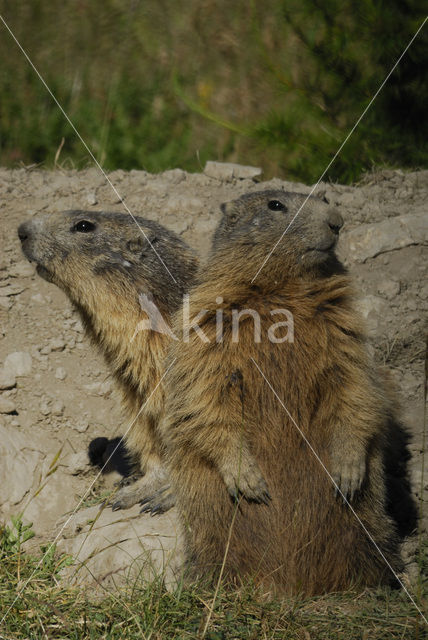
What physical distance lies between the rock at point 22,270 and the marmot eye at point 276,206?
7.77 ft

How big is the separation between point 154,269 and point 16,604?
2.18 m

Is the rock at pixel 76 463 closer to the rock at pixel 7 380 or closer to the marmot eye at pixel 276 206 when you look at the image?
the rock at pixel 7 380

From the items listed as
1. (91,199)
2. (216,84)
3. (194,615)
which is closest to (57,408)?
(91,199)

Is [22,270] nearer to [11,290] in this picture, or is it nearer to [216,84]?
[11,290]

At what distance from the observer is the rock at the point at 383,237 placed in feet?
18.4

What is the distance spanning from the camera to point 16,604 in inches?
126

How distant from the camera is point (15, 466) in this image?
15.8ft

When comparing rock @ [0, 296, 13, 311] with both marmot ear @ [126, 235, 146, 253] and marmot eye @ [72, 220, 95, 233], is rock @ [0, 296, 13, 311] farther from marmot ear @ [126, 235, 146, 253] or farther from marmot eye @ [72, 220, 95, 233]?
marmot ear @ [126, 235, 146, 253]

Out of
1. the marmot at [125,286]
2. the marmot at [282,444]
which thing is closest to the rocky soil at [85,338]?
the marmot at [125,286]

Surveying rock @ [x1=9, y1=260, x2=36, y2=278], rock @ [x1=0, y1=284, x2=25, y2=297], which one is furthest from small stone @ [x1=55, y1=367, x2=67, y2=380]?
rock @ [x1=9, y1=260, x2=36, y2=278]

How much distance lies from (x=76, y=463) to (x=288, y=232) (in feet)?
7.42

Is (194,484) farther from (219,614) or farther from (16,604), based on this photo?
(16,604)

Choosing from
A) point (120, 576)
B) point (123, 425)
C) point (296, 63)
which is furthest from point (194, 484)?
point (296, 63)

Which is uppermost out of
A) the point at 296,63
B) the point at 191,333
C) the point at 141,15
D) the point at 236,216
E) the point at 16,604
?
the point at 141,15
